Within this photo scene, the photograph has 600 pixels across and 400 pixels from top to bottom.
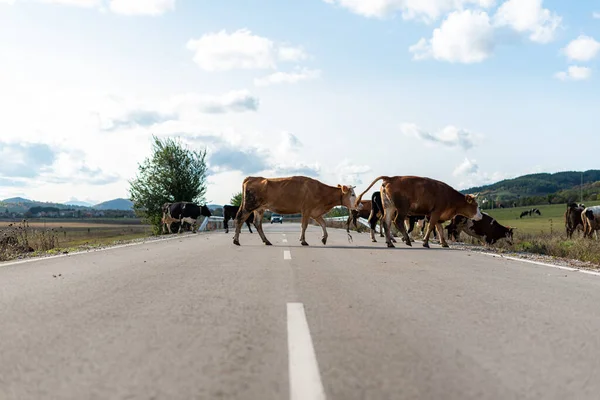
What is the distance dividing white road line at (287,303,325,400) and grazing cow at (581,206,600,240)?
25.6 meters

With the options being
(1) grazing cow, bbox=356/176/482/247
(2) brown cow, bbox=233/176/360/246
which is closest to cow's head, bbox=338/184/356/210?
(2) brown cow, bbox=233/176/360/246

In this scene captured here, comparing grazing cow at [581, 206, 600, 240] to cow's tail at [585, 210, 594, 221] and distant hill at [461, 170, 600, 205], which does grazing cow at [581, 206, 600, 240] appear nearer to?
cow's tail at [585, 210, 594, 221]

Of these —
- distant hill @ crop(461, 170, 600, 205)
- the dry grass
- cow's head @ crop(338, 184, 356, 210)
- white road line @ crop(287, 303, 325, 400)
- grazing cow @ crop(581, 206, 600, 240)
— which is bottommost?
white road line @ crop(287, 303, 325, 400)

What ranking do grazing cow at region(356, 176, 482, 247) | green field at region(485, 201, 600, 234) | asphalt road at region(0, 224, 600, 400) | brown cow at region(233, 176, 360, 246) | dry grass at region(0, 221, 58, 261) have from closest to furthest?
asphalt road at region(0, 224, 600, 400) → dry grass at region(0, 221, 58, 261) → grazing cow at region(356, 176, 482, 247) → brown cow at region(233, 176, 360, 246) → green field at region(485, 201, 600, 234)

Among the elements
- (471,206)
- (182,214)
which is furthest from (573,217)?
(182,214)

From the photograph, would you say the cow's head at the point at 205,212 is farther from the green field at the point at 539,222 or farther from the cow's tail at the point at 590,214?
the cow's tail at the point at 590,214

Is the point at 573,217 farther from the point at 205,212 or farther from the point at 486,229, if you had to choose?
the point at 205,212

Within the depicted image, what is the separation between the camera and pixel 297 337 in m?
4.22

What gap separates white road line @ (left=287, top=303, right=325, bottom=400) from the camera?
296cm

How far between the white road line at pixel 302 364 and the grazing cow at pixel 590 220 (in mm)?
25562

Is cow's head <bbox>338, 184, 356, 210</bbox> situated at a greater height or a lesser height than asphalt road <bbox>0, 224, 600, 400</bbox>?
greater

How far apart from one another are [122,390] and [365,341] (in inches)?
70.0

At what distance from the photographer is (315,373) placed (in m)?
3.30

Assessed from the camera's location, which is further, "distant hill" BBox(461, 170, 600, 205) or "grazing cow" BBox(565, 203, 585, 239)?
"distant hill" BBox(461, 170, 600, 205)
